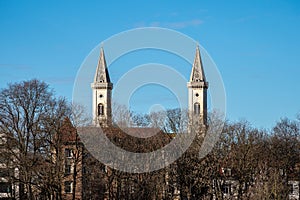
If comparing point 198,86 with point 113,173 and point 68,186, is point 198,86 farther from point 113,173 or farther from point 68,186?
point 113,173

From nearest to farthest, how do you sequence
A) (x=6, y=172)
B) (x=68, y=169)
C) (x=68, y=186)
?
(x=6, y=172), (x=68, y=169), (x=68, y=186)

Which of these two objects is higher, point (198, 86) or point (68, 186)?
point (198, 86)

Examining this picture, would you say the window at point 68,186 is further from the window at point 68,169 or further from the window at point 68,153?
the window at point 68,153

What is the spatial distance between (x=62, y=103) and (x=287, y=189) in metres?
18.0

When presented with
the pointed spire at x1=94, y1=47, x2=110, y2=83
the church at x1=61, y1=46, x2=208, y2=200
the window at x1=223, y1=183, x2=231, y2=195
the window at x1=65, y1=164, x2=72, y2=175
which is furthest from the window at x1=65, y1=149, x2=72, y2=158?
the pointed spire at x1=94, y1=47, x2=110, y2=83

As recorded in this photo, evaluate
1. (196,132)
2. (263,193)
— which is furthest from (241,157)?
(263,193)

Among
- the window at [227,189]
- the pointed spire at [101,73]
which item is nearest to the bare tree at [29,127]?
the window at [227,189]

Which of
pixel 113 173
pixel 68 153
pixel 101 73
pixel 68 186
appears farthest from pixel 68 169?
pixel 101 73

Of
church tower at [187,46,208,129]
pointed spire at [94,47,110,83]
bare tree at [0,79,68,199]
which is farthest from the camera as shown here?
church tower at [187,46,208,129]

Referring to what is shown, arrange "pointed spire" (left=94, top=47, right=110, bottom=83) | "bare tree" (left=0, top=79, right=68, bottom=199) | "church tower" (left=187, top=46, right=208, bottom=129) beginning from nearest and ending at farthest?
1. "bare tree" (left=0, top=79, right=68, bottom=199)
2. "pointed spire" (left=94, top=47, right=110, bottom=83)
3. "church tower" (left=187, top=46, right=208, bottom=129)

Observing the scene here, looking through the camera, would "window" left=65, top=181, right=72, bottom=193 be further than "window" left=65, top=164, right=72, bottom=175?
Yes

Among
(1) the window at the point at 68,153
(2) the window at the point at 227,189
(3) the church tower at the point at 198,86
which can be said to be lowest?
(2) the window at the point at 227,189

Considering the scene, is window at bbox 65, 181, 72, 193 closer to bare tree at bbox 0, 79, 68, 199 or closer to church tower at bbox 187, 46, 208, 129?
bare tree at bbox 0, 79, 68, 199

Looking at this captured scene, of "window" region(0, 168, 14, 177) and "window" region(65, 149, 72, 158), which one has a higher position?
"window" region(65, 149, 72, 158)
